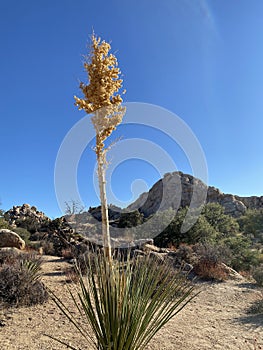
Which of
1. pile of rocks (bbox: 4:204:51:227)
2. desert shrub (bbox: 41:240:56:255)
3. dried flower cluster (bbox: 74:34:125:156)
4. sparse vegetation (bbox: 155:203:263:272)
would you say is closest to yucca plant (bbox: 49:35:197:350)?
dried flower cluster (bbox: 74:34:125:156)

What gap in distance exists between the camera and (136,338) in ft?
8.73

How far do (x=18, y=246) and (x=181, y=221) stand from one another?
9345 mm

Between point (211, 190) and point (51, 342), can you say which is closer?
point (51, 342)

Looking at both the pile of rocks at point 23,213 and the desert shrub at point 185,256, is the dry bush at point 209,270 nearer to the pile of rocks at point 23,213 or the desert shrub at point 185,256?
the desert shrub at point 185,256

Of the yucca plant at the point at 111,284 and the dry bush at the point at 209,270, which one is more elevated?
the yucca plant at the point at 111,284

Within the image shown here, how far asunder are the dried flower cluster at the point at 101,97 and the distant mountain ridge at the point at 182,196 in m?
31.9

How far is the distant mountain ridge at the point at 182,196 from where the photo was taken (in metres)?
38.3

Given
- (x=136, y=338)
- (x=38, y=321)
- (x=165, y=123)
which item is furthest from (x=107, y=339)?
(x=165, y=123)

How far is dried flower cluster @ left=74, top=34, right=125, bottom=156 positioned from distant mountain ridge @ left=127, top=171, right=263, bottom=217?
105ft

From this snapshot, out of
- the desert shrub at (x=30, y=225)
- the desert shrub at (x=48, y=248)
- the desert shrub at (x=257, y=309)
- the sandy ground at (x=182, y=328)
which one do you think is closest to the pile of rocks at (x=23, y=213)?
the desert shrub at (x=30, y=225)

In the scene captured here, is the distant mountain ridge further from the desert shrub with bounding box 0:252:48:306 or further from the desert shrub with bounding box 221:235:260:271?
the desert shrub with bounding box 0:252:48:306

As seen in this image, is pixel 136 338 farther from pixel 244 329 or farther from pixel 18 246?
pixel 18 246

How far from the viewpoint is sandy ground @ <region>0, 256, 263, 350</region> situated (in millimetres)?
4098

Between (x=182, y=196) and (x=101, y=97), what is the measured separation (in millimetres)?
Answer: 39523
